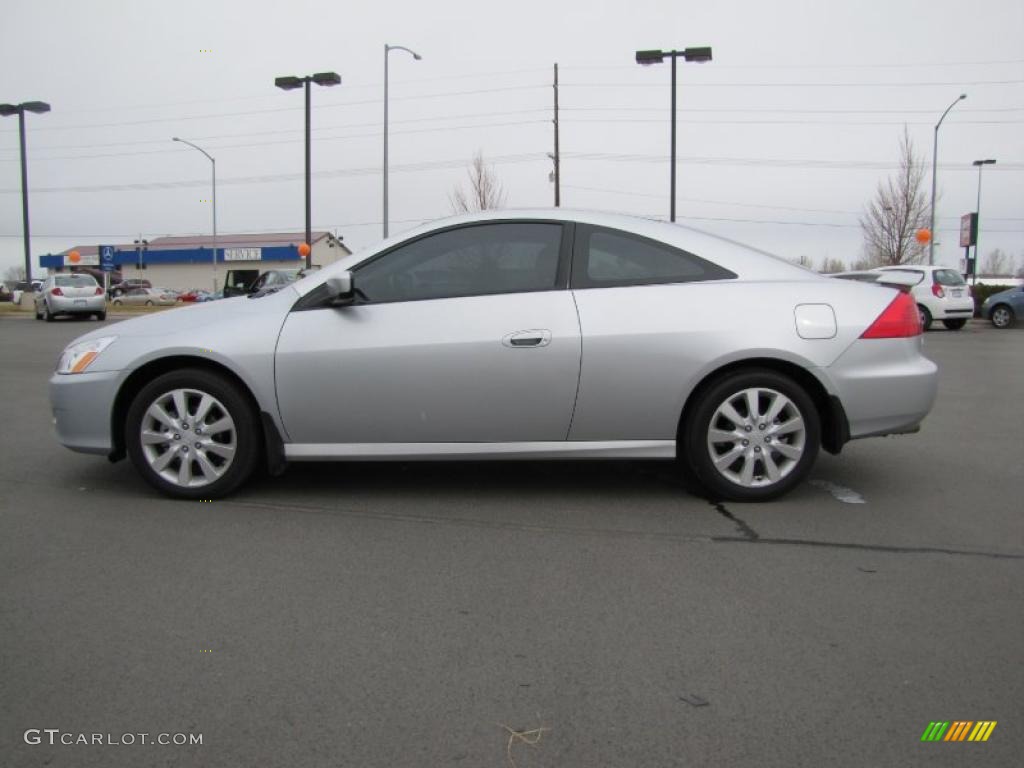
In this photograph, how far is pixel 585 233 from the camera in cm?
485

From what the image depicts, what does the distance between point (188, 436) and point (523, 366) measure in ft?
6.12

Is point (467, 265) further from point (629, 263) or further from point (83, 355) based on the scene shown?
point (83, 355)

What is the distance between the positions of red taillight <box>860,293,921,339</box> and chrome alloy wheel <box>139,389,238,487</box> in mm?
3489

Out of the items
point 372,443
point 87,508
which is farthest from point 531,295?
point 87,508

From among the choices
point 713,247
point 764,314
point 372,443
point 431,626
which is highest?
point 713,247

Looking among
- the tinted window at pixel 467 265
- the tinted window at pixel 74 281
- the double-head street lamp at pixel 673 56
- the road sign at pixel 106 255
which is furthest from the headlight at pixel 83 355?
the road sign at pixel 106 255

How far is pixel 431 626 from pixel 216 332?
2.34 m

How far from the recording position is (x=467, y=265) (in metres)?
4.82

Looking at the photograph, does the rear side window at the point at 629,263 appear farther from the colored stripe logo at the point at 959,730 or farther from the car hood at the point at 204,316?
the colored stripe logo at the point at 959,730

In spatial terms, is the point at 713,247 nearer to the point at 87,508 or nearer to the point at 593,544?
the point at 593,544

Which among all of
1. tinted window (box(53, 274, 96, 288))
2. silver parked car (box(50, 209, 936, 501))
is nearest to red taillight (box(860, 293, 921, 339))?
silver parked car (box(50, 209, 936, 501))

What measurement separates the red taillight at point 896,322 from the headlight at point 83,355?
4.15 metres

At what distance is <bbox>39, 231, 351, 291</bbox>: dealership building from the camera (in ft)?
253

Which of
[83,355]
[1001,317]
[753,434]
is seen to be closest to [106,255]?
[1001,317]
